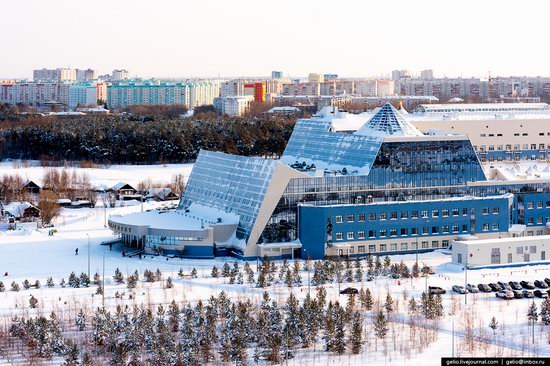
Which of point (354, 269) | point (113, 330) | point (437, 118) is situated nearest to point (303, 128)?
point (437, 118)

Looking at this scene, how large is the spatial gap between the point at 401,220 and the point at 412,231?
0.53 meters

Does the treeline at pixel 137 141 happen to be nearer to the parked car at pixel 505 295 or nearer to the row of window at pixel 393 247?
the row of window at pixel 393 247

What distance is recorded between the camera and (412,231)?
100 ft

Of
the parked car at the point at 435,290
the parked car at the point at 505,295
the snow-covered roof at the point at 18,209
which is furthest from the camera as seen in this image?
the snow-covered roof at the point at 18,209

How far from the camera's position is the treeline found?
60.0 m

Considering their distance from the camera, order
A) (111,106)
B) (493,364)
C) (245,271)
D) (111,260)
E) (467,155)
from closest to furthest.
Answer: (493,364)
(245,271)
(111,260)
(467,155)
(111,106)

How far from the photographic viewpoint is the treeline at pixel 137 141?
5997 cm

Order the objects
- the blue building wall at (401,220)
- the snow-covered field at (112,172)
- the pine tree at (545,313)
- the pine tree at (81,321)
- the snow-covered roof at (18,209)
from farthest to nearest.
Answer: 1. the snow-covered field at (112,172)
2. the snow-covered roof at (18,209)
3. the blue building wall at (401,220)
4. the pine tree at (545,313)
5. the pine tree at (81,321)

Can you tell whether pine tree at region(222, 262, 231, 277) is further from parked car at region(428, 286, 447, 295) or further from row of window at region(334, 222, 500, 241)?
parked car at region(428, 286, 447, 295)

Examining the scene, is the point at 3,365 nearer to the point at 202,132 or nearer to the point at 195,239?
the point at 195,239

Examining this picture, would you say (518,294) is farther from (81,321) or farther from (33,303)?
(33,303)

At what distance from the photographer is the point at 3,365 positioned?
1845 cm

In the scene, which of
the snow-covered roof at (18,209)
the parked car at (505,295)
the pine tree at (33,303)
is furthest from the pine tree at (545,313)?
the snow-covered roof at (18,209)

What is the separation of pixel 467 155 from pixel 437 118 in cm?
729
